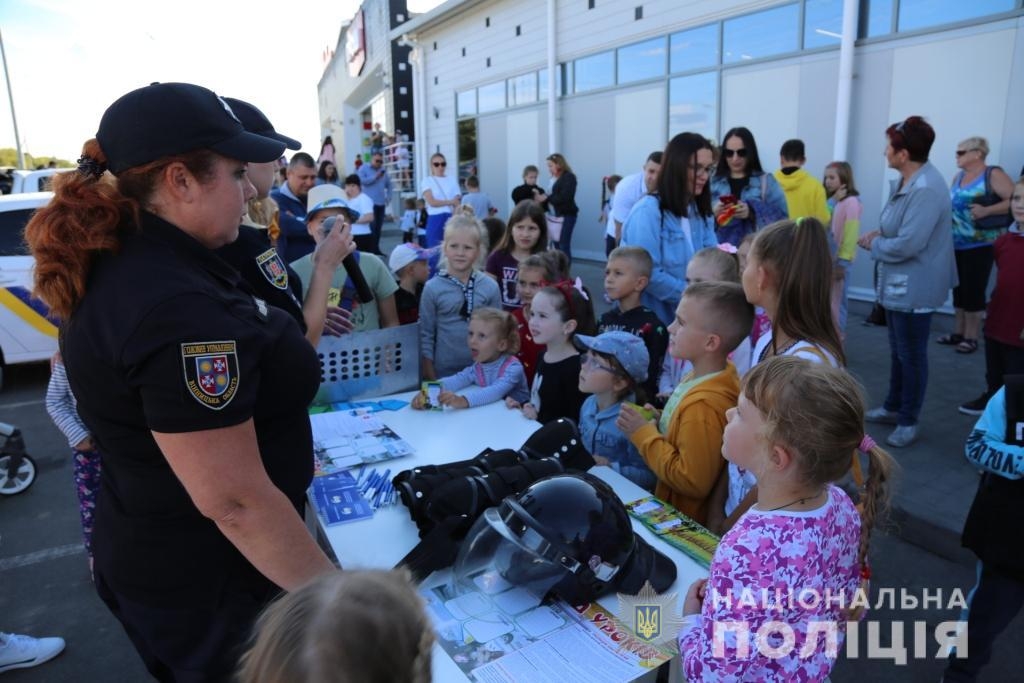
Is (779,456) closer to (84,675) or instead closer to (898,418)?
(84,675)

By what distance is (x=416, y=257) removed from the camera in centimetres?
448

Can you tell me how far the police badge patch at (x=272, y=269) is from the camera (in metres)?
1.95

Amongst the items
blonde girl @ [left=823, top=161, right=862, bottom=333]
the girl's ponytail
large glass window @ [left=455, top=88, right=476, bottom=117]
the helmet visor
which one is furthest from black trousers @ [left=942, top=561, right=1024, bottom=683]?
large glass window @ [left=455, top=88, right=476, bottom=117]

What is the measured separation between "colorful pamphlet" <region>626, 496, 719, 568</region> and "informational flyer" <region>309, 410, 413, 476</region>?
2.92 ft

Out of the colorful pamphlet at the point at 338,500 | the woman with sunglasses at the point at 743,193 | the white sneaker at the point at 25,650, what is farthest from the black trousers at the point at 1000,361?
the white sneaker at the point at 25,650

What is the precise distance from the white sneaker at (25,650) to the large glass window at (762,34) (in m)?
8.49

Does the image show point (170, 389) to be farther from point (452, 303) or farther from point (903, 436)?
point (903, 436)

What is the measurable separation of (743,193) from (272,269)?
377 centimetres

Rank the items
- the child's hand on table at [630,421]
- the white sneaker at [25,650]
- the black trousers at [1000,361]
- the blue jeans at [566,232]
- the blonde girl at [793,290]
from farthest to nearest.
→ the blue jeans at [566,232], the black trousers at [1000,361], the white sneaker at [25,650], the child's hand on table at [630,421], the blonde girl at [793,290]

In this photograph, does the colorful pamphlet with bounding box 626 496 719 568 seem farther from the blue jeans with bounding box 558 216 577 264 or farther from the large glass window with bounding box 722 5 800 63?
the blue jeans with bounding box 558 216 577 264

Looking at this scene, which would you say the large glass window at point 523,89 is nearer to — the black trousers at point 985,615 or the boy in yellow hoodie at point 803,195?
the boy in yellow hoodie at point 803,195

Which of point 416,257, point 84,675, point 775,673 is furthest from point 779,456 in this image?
point 416,257

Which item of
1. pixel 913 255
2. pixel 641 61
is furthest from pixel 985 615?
pixel 641 61

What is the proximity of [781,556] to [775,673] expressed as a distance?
26 cm
